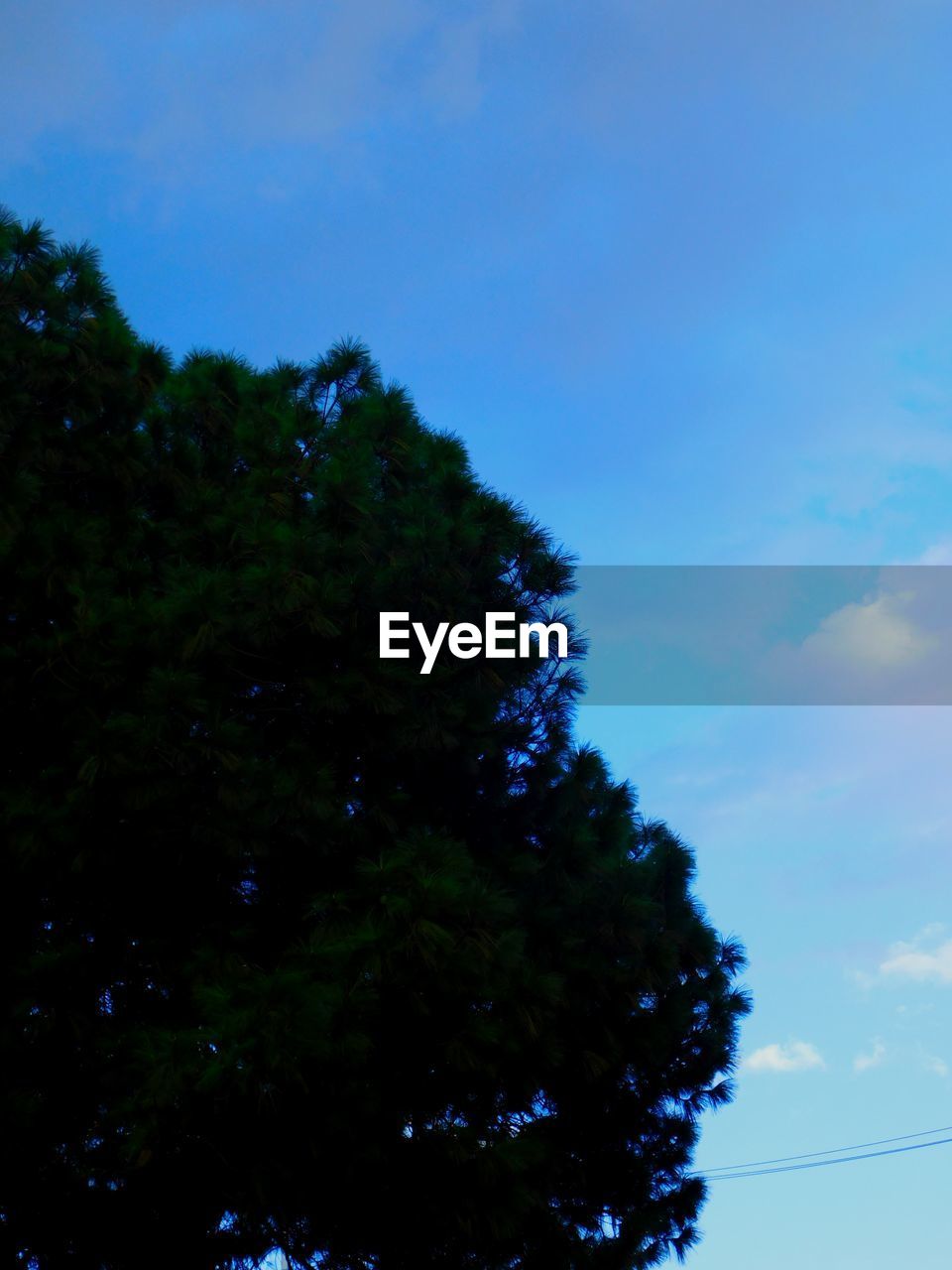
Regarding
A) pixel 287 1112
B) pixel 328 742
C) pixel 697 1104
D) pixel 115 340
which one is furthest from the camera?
pixel 697 1104

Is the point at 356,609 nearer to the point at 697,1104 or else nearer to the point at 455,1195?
the point at 455,1195

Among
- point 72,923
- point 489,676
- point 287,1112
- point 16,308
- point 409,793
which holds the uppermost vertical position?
point 16,308

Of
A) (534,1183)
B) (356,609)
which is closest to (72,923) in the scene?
(356,609)

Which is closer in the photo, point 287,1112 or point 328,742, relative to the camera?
point 287,1112

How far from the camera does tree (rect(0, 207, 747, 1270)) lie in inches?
246

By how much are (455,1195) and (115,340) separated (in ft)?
16.7

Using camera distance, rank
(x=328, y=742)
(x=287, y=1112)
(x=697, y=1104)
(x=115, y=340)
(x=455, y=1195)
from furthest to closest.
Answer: (x=697, y=1104), (x=115, y=340), (x=328, y=742), (x=455, y=1195), (x=287, y=1112)

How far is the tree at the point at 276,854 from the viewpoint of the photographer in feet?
20.5

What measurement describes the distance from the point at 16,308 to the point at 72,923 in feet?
11.1

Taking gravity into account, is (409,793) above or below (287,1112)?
above

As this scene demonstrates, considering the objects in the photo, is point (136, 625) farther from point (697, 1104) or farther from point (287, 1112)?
point (697, 1104)

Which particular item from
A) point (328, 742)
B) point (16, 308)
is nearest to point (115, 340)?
point (16, 308)

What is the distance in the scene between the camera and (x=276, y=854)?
7.12 meters

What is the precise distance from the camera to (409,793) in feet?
24.6
